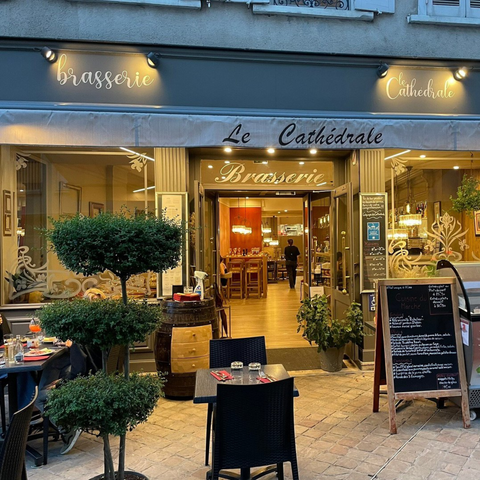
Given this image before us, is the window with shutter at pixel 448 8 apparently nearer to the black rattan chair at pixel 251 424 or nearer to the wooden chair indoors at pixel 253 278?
the black rattan chair at pixel 251 424

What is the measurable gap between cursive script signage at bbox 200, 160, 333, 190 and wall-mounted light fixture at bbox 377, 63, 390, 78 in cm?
150

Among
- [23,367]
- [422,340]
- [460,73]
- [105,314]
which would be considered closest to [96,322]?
[105,314]

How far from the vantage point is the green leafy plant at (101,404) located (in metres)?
2.47

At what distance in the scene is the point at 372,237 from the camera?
6.05 m

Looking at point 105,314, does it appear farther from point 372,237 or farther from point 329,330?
point 372,237

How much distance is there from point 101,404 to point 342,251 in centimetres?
481

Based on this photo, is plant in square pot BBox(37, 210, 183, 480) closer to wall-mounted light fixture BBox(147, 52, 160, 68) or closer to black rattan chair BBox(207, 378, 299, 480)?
black rattan chair BBox(207, 378, 299, 480)

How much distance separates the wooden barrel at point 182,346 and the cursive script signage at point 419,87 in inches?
151

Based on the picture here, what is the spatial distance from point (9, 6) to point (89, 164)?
2.02 meters

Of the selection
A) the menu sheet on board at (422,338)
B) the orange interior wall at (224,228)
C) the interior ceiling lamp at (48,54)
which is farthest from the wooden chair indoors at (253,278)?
the menu sheet on board at (422,338)

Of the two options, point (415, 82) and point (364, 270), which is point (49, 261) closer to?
point (364, 270)

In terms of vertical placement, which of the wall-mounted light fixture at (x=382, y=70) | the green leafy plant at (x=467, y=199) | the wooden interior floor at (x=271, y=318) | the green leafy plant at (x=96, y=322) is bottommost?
the wooden interior floor at (x=271, y=318)

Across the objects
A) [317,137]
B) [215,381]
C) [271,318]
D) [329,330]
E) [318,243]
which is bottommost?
[271,318]

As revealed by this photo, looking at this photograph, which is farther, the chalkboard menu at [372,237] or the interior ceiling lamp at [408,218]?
the interior ceiling lamp at [408,218]
